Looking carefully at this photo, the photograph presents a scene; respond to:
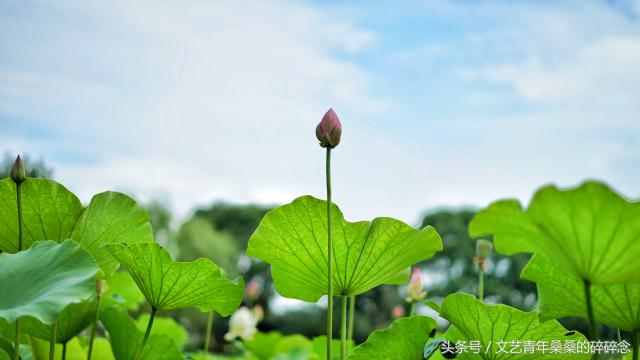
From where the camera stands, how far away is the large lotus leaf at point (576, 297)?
791 mm

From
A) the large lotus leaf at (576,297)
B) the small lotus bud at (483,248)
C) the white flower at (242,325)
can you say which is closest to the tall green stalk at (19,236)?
the large lotus leaf at (576,297)

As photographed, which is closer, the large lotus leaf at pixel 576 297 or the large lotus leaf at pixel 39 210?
the large lotus leaf at pixel 576 297

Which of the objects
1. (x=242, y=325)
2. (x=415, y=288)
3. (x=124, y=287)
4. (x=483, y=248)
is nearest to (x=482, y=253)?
(x=483, y=248)

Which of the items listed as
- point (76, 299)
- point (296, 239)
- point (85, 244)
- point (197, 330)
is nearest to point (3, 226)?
point (85, 244)

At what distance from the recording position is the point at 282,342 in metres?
2.28

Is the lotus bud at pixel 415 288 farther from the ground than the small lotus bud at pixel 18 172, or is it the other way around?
the small lotus bud at pixel 18 172

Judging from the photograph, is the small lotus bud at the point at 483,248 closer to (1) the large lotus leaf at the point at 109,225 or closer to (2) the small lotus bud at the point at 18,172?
(1) the large lotus leaf at the point at 109,225

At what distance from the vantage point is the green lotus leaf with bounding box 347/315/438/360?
89 cm

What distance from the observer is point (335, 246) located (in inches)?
35.8

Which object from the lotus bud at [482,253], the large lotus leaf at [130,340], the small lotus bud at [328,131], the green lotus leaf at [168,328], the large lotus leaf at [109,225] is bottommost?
the green lotus leaf at [168,328]

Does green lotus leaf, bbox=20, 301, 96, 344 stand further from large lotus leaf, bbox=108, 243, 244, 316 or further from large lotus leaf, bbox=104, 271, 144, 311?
large lotus leaf, bbox=104, 271, 144, 311

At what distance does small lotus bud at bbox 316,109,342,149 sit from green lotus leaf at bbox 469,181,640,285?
10.5 inches

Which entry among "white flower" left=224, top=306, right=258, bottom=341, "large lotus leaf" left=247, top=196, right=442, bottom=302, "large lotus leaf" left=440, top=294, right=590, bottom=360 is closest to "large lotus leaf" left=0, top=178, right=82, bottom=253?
"large lotus leaf" left=247, top=196, right=442, bottom=302

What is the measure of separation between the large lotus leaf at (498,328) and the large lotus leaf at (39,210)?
0.56 m
